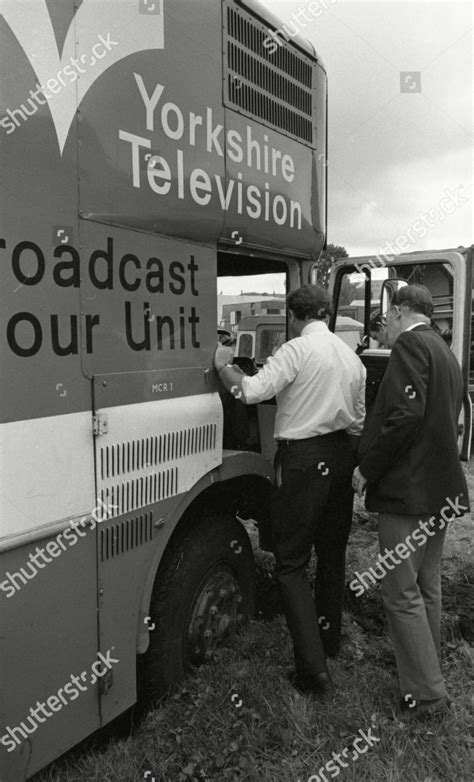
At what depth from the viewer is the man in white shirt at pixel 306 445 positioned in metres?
3.12

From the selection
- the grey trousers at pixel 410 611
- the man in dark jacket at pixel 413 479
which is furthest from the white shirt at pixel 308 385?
the grey trousers at pixel 410 611

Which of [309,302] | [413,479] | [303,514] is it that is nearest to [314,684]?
[303,514]

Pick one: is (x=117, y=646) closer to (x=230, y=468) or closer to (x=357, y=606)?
(x=230, y=468)

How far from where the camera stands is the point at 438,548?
3.09 m

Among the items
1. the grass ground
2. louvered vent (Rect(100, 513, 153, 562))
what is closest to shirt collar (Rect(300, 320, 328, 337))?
louvered vent (Rect(100, 513, 153, 562))

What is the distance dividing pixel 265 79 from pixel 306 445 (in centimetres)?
181

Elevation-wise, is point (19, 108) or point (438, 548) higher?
point (19, 108)

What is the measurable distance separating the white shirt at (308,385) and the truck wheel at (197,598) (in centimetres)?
62

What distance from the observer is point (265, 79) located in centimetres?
327

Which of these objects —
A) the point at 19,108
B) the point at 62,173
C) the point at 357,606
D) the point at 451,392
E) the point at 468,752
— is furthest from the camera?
the point at 357,606

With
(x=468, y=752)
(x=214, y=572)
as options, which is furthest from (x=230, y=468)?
(x=468, y=752)

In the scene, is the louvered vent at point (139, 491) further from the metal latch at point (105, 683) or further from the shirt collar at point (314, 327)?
the shirt collar at point (314, 327)

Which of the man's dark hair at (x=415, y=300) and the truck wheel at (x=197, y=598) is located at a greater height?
the man's dark hair at (x=415, y=300)

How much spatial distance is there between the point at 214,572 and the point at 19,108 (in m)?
2.23
